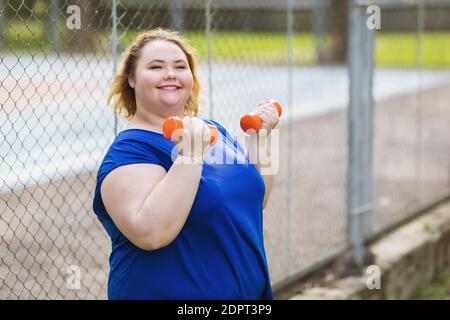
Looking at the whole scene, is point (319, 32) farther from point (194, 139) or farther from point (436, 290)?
point (194, 139)

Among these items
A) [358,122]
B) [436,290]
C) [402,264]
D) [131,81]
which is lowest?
[436,290]

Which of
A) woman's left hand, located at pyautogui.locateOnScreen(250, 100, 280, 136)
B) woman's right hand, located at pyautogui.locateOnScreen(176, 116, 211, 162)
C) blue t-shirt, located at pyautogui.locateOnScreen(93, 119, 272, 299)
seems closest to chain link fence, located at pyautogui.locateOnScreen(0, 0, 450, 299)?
woman's left hand, located at pyautogui.locateOnScreen(250, 100, 280, 136)

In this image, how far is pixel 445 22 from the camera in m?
21.3

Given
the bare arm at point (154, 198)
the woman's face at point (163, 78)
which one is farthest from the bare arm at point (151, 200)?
the woman's face at point (163, 78)

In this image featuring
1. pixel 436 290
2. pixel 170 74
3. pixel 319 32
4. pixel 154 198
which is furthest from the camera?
pixel 319 32

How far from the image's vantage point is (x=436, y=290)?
238 inches

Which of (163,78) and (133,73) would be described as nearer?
(163,78)

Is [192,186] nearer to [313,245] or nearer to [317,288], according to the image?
[317,288]

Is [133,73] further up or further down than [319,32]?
further down

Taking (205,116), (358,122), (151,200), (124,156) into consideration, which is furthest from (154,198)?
(358,122)

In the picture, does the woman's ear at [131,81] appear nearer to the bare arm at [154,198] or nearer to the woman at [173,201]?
the woman at [173,201]

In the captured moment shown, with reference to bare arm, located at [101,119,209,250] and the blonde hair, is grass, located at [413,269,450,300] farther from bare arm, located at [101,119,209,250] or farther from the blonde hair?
bare arm, located at [101,119,209,250]

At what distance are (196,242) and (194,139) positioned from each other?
1.21 feet
